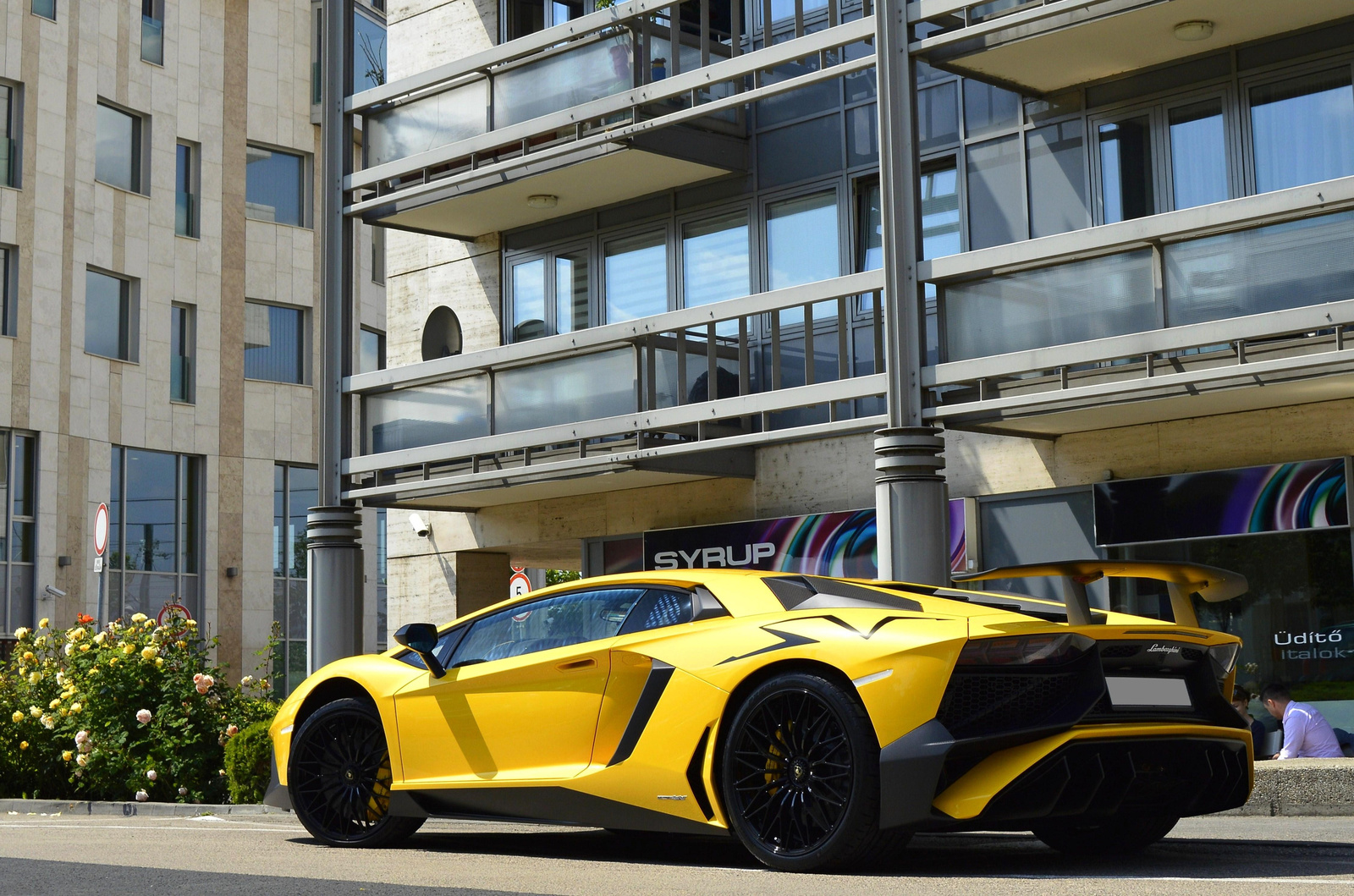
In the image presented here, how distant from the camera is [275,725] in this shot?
9.22 metres

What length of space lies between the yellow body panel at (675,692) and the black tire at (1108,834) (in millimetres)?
707

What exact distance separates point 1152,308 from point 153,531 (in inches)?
1005

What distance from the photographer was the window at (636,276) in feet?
63.1

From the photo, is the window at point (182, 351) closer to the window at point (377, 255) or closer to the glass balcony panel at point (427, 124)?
the window at point (377, 255)

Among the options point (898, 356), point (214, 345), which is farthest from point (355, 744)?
point (214, 345)

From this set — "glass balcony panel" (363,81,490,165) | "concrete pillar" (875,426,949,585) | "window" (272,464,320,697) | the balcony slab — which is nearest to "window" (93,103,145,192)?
"window" (272,464,320,697)

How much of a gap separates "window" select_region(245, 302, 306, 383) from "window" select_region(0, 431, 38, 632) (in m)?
6.25

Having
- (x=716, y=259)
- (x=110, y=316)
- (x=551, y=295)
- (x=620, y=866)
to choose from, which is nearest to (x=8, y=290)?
(x=110, y=316)

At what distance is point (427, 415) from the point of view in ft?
61.1

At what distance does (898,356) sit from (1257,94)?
152 inches

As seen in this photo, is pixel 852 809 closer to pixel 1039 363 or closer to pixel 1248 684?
pixel 1039 363

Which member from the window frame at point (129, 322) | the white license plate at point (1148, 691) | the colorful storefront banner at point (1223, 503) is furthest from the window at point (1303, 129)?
the window frame at point (129, 322)

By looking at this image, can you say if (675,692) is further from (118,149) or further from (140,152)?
(140,152)

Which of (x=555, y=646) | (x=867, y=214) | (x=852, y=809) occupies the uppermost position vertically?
(x=867, y=214)
